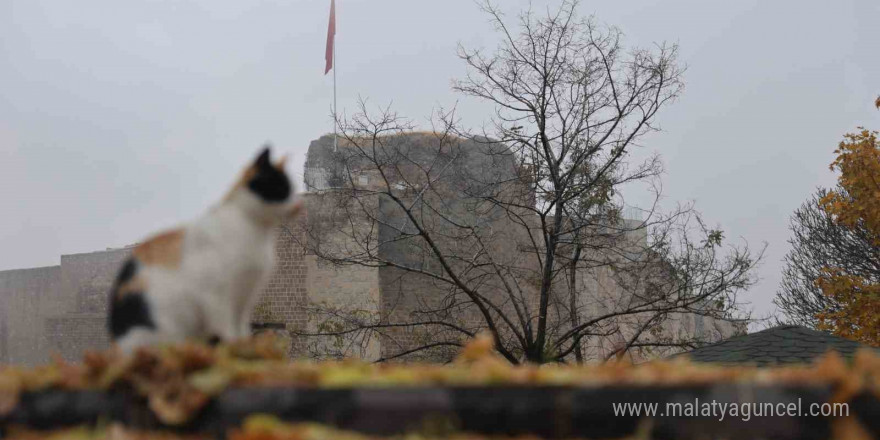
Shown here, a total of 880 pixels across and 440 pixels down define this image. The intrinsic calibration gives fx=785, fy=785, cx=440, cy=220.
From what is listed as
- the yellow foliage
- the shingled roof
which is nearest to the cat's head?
the shingled roof

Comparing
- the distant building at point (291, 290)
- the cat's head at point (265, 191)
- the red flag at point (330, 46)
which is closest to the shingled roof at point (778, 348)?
the cat's head at point (265, 191)

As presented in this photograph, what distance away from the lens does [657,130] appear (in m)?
12.5

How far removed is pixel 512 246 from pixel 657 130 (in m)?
7.75

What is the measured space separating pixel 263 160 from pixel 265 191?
0.09 m

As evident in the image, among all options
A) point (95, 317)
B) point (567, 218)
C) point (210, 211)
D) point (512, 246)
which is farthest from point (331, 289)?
point (210, 211)

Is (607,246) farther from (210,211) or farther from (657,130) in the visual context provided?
(210,211)

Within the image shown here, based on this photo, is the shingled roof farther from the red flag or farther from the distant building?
the red flag

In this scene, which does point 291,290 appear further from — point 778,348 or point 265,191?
point 265,191

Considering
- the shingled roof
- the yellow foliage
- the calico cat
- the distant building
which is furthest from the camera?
the distant building

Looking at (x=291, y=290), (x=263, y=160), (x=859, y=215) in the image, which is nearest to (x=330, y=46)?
(x=291, y=290)

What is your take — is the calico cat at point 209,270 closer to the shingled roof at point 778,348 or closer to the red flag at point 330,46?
the shingled roof at point 778,348

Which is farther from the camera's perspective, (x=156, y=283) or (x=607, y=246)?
(x=607, y=246)

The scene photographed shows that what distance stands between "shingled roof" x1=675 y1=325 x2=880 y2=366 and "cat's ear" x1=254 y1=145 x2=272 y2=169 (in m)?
6.31

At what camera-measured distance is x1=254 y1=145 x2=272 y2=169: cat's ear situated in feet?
Result: 7.16
